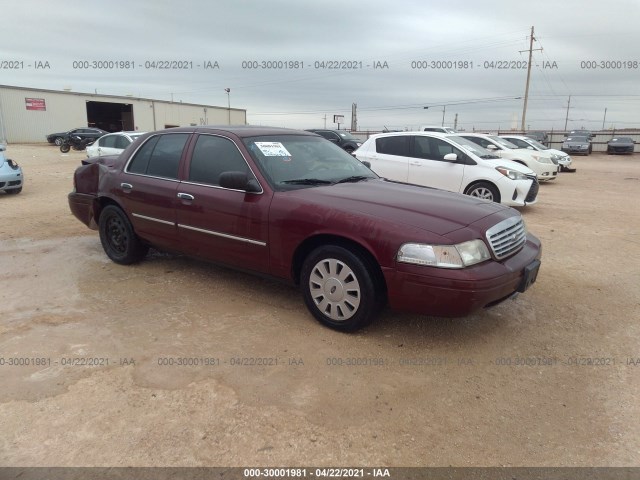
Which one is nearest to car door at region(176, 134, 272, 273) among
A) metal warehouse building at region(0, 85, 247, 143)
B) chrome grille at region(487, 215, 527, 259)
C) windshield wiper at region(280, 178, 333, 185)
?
windshield wiper at region(280, 178, 333, 185)

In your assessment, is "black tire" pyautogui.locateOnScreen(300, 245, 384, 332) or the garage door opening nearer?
"black tire" pyautogui.locateOnScreen(300, 245, 384, 332)

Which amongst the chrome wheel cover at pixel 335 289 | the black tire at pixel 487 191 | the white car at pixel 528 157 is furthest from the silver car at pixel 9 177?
the white car at pixel 528 157

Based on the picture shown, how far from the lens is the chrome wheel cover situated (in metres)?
3.51

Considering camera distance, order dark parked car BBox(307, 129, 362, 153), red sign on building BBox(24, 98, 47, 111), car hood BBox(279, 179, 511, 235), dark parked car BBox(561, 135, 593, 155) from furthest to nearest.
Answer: red sign on building BBox(24, 98, 47, 111) → dark parked car BBox(561, 135, 593, 155) → dark parked car BBox(307, 129, 362, 153) → car hood BBox(279, 179, 511, 235)

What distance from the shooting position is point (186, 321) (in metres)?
3.92

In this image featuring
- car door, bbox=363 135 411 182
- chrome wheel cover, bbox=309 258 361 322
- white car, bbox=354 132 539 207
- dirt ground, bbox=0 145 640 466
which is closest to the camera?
dirt ground, bbox=0 145 640 466

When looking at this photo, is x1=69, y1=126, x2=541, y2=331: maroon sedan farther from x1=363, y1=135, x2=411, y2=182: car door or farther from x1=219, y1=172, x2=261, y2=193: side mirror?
x1=363, y1=135, x2=411, y2=182: car door

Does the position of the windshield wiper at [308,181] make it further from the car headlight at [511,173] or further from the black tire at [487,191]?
the car headlight at [511,173]

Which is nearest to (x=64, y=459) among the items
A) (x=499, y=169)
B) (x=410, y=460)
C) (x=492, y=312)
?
(x=410, y=460)

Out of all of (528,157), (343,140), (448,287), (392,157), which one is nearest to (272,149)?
(448,287)

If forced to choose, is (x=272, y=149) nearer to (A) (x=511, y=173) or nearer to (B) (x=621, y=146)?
(A) (x=511, y=173)

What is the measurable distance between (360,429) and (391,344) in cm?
103

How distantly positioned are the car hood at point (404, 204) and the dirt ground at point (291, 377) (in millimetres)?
945

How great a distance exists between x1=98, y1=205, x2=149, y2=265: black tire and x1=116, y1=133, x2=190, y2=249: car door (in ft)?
0.58
